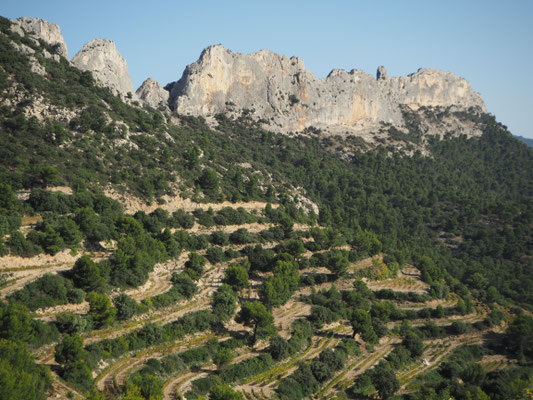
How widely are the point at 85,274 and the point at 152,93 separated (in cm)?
10778

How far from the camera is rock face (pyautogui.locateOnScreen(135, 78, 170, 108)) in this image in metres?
141

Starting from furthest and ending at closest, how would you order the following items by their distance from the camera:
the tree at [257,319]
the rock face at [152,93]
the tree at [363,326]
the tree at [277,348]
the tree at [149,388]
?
the rock face at [152,93]
the tree at [363,326]
the tree at [257,319]
the tree at [277,348]
the tree at [149,388]

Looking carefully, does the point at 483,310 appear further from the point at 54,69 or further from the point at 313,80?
the point at 313,80

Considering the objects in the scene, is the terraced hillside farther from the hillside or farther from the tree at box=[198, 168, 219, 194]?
the tree at box=[198, 168, 219, 194]

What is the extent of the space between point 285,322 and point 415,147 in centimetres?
15223

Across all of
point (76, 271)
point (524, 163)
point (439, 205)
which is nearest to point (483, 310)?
point (439, 205)

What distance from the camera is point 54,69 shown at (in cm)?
9294

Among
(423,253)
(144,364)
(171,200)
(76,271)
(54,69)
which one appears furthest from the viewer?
(423,253)

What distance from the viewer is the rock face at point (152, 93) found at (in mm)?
140625

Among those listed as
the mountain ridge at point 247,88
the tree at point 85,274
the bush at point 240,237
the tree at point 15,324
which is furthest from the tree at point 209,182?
the tree at point 15,324

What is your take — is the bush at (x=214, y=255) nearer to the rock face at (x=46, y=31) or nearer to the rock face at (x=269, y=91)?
the rock face at (x=46, y=31)

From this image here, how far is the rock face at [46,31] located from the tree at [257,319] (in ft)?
318

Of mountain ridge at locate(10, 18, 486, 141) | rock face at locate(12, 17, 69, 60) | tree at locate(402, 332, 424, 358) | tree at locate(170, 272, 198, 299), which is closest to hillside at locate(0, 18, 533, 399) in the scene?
tree at locate(402, 332, 424, 358)

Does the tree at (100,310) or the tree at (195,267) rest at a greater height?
the tree at (195,267)
